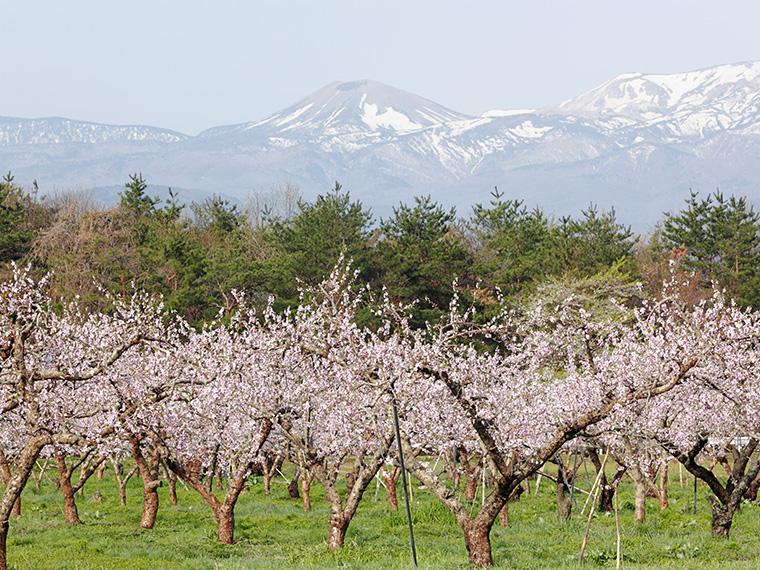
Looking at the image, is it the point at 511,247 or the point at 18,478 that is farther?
the point at 511,247

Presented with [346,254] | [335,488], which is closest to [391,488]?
[335,488]

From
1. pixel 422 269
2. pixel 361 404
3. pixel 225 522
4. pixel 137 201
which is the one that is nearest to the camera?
pixel 225 522

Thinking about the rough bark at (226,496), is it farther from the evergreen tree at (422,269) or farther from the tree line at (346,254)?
the evergreen tree at (422,269)

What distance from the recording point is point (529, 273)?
2638 inches

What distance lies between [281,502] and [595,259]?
4315cm

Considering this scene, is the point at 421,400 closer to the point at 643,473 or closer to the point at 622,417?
the point at 622,417

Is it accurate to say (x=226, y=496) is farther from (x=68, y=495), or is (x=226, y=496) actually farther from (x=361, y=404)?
(x=68, y=495)

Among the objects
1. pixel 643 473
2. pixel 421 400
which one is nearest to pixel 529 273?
pixel 643 473

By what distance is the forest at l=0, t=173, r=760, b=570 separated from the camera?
16.9m

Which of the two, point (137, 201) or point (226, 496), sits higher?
point (137, 201)

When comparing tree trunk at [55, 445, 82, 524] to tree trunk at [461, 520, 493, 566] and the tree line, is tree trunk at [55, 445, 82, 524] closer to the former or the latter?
tree trunk at [461, 520, 493, 566]

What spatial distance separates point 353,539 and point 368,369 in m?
7.18

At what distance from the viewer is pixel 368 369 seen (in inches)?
709

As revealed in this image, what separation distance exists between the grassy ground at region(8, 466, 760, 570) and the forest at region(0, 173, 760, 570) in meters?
1.17
